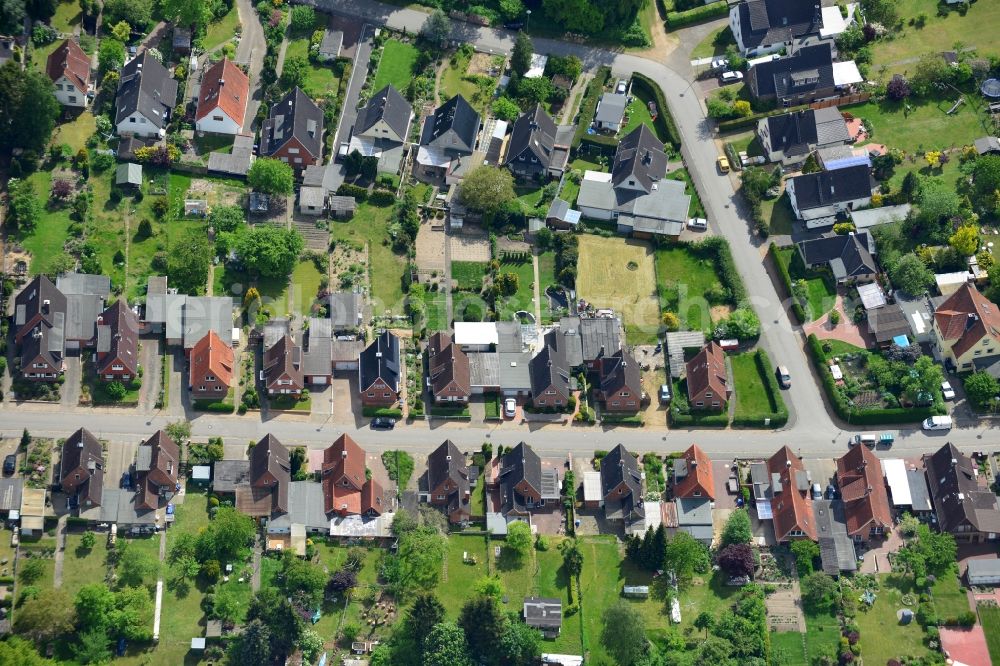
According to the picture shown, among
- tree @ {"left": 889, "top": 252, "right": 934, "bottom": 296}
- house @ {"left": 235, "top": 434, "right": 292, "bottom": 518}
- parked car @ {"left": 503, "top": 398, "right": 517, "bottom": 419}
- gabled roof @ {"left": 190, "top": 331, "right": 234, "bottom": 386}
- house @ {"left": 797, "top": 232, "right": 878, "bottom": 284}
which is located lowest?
house @ {"left": 235, "top": 434, "right": 292, "bottom": 518}

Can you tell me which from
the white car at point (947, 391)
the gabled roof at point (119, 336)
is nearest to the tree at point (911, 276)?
the white car at point (947, 391)

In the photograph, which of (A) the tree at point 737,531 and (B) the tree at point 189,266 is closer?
(A) the tree at point 737,531

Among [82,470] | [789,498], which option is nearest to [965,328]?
[789,498]

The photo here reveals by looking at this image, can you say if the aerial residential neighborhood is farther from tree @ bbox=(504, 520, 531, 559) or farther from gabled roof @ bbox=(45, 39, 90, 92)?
gabled roof @ bbox=(45, 39, 90, 92)

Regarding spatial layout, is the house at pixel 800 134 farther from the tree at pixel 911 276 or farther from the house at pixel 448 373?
the house at pixel 448 373

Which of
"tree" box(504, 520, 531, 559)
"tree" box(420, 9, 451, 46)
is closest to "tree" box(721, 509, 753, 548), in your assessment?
"tree" box(504, 520, 531, 559)

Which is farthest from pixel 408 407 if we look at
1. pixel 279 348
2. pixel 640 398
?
pixel 640 398

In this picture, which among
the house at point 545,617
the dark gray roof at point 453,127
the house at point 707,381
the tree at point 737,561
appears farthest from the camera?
the dark gray roof at point 453,127

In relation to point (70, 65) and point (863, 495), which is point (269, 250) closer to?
point (70, 65)
